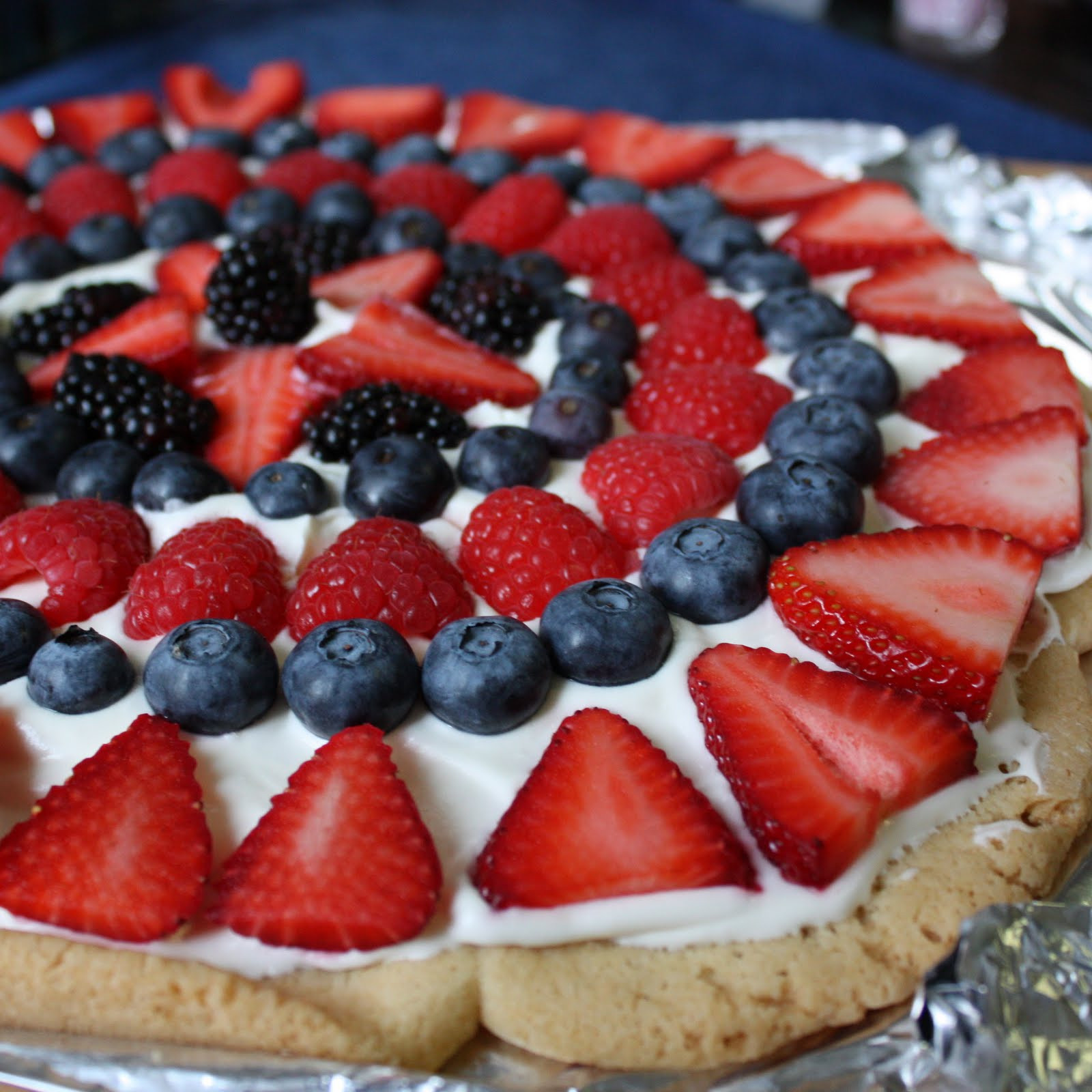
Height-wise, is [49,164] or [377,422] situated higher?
[377,422]

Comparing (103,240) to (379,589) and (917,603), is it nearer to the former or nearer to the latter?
(379,589)

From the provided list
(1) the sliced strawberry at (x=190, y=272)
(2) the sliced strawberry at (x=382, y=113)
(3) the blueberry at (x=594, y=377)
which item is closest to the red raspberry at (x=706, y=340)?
(3) the blueberry at (x=594, y=377)

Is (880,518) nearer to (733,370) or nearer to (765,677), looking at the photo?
(733,370)

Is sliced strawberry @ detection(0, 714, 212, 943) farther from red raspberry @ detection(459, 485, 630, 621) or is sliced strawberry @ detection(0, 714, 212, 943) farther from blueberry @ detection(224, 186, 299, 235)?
blueberry @ detection(224, 186, 299, 235)

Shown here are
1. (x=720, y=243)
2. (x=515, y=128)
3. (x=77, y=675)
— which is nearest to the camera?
(x=77, y=675)

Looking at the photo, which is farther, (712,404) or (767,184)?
(767,184)

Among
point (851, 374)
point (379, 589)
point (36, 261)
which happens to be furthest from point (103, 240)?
point (851, 374)

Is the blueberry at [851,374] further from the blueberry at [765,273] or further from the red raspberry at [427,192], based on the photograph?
the red raspberry at [427,192]
